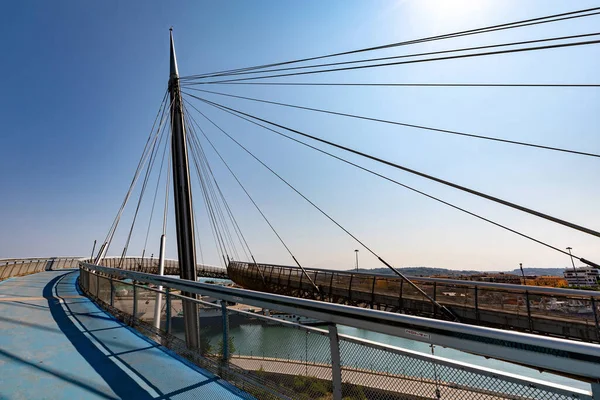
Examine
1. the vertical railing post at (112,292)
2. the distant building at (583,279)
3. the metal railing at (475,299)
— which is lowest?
the distant building at (583,279)

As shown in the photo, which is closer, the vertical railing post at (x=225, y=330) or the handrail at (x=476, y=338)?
the handrail at (x=476, y=338)

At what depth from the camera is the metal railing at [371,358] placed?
1.65 metres

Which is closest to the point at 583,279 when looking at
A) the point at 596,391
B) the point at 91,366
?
the point at 596,391

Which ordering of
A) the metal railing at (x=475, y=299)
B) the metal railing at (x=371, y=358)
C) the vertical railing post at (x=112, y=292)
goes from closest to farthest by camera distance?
the metal railing at (x=371, y=358) < the vertical railing post at (x=112, y=292) < the metal railing at (x=475, y=299)

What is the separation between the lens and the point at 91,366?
391 cm

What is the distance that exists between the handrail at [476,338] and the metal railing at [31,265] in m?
22.7

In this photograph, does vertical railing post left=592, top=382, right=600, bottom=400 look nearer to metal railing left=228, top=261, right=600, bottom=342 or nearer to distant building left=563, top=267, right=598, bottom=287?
metal railing left=228, top=261, right=600, bottom=342

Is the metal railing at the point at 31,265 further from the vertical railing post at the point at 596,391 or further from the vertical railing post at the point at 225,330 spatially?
the vertical railing post at the point at 596,391

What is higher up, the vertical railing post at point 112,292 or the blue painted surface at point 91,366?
the vertical railing post at point 112,292

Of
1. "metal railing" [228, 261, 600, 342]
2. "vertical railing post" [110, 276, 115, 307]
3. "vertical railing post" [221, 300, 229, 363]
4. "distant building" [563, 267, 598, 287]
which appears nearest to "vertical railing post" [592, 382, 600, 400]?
"vertical railing post" [221, 300, 229, 363]

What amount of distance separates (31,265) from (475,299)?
→ 107ft

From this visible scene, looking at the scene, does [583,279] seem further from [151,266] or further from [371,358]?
[371,358]

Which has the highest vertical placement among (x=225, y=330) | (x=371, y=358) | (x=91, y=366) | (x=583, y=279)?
(x=371, y=358)

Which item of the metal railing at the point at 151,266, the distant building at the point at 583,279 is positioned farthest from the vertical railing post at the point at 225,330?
the metal railing at the point at 151,266
